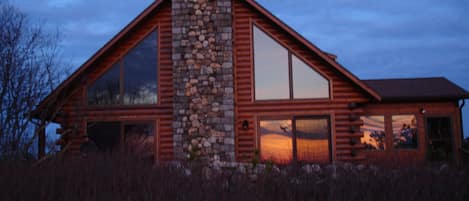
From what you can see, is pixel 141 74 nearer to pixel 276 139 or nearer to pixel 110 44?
pixel 110 44

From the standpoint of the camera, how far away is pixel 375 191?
7.43 metres

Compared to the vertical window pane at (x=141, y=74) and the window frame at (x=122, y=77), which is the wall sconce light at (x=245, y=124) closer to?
the window frame at (x=122, y=77)

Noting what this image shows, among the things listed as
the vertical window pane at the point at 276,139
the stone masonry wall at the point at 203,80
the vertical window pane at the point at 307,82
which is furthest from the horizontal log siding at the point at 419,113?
the stone masonry wall at the point at 203,80

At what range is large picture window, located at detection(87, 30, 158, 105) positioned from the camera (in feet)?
49.5

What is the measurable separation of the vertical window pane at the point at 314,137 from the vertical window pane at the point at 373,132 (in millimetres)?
2384

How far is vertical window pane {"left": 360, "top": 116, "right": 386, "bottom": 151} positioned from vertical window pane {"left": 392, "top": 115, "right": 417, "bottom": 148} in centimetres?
38

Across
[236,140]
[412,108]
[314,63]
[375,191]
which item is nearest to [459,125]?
[412,108]

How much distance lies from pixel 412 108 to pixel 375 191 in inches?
376

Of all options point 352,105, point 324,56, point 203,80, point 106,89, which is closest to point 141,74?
point 106,89

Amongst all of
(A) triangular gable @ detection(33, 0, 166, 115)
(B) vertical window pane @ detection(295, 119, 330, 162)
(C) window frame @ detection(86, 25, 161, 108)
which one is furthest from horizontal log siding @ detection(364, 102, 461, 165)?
(A) triangular gable @ detection(33, 0, 166, 115)

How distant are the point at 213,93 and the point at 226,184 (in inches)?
285

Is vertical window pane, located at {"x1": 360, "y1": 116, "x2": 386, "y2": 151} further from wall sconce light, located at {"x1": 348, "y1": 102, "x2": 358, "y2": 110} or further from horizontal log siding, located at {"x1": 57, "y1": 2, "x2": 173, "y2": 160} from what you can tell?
horizontal log siding, located at {"x1": 57, "y1": 2, "x2": 173, "y2": 160}

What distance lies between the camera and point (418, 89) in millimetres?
16922

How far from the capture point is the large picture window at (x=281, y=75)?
47.8 ft
